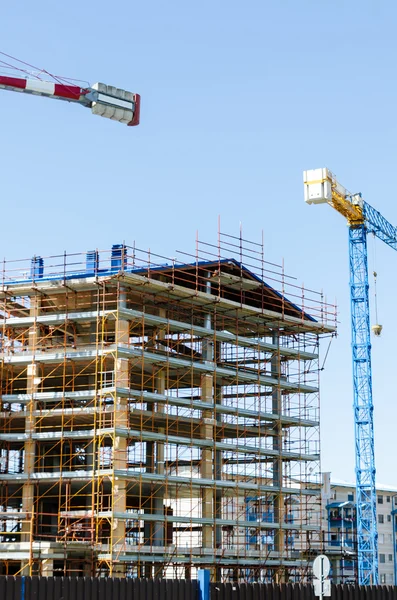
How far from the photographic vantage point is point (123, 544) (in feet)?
151

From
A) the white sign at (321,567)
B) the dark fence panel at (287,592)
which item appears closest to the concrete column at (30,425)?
the dark fence panel at (287,592)

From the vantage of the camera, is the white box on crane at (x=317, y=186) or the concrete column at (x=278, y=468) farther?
the white box on crane at (x=317, y=186)

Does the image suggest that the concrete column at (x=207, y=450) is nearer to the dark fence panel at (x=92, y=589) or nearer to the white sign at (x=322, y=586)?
the dark fence panel at (x=92, y=589)

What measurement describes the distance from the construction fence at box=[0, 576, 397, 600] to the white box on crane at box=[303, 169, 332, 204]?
1632 inches

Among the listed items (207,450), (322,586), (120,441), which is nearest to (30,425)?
(120,441)

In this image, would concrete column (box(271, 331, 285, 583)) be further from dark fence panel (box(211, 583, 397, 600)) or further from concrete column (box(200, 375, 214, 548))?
dark fence panel (box(211, 583, 397, 600))

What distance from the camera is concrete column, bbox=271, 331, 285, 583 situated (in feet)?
186

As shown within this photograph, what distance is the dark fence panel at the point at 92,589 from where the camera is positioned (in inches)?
1039

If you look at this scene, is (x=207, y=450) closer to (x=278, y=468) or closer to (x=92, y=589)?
(x=278, y=468)

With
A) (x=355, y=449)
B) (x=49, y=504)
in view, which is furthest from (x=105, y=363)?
(x=355, y=449)

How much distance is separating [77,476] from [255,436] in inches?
580

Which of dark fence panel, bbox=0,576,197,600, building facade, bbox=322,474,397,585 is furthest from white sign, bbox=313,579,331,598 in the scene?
building facade, bbox=322,474,397,585

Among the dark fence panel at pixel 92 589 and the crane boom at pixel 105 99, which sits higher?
the crane boom at pixel 105 99

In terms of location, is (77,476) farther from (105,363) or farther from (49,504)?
(49,504)
